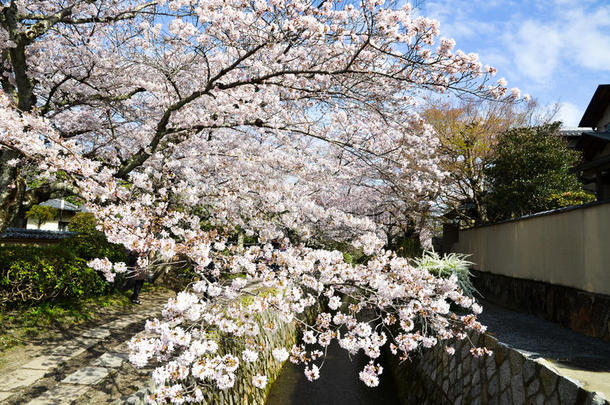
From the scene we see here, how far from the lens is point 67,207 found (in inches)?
929

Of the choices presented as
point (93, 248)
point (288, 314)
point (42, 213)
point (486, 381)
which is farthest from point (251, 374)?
point (42, 213)

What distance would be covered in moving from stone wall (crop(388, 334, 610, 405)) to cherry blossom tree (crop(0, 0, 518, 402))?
0.62 m

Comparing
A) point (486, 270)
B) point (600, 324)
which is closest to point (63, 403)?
point (600, 324)

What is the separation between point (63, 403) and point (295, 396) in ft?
17.1

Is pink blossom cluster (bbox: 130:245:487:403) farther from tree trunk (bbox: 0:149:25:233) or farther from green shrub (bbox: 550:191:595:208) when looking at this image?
green shrub (bbox: 550:191:595:208)

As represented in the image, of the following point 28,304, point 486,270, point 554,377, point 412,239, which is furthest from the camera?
point 412,239

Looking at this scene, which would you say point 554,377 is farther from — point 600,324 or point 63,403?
point 63,403

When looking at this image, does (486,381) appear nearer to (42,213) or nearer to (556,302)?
(556,302)

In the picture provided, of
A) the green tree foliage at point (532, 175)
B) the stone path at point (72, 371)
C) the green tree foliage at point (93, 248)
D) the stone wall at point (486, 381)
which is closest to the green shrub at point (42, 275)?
the green tree foliage at point (93, 248)

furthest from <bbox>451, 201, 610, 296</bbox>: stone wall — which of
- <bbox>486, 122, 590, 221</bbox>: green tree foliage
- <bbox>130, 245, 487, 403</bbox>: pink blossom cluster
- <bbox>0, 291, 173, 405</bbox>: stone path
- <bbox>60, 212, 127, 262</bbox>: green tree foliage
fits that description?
<bbox>60, 212, 127, 262</bbox>: green tree foliage

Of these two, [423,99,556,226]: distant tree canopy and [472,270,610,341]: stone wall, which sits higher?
[423,99,556,226]: distant tree canopy

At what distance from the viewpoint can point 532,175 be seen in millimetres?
11766

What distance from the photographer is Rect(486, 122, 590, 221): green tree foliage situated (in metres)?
11.4

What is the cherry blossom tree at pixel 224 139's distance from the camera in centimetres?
463
